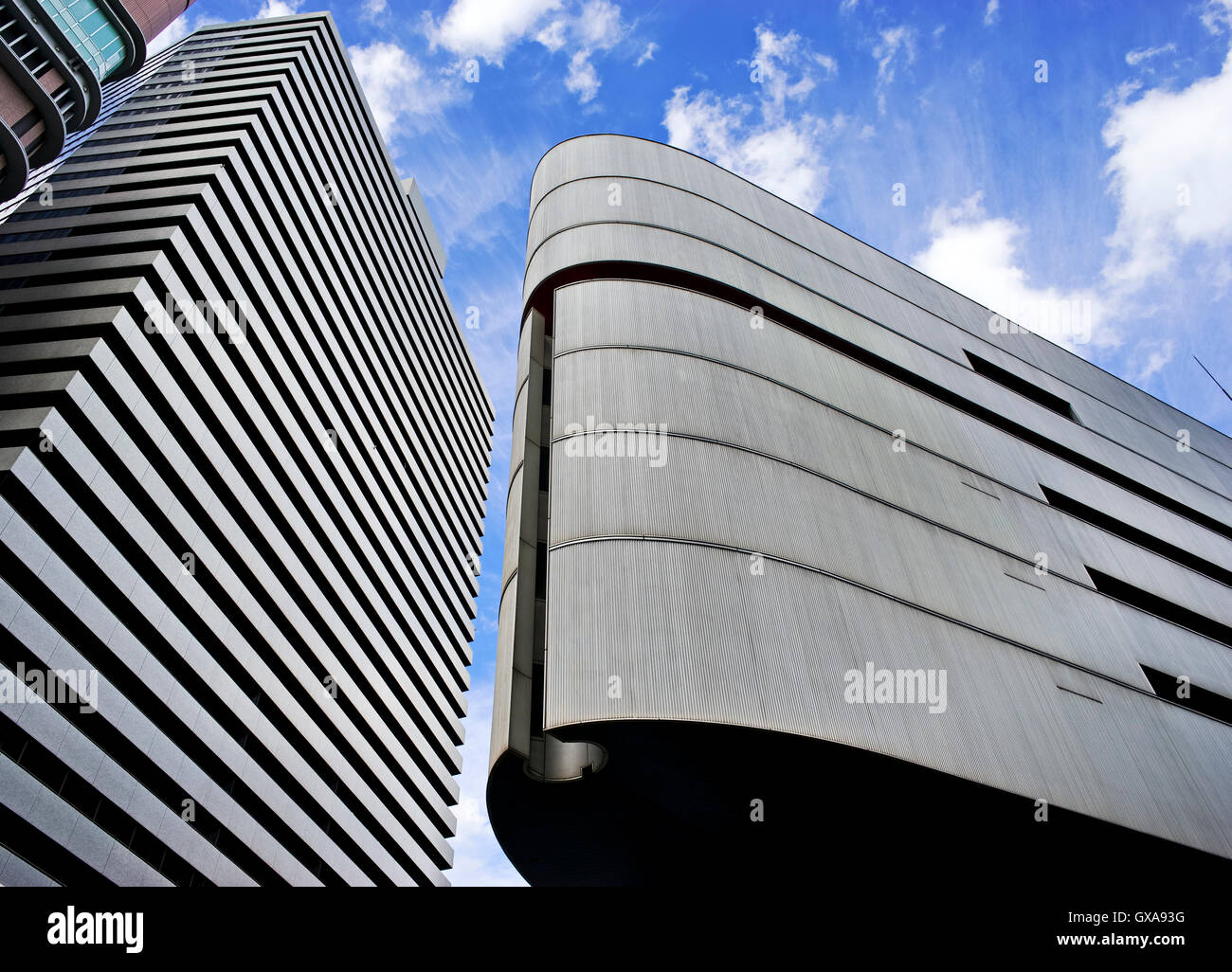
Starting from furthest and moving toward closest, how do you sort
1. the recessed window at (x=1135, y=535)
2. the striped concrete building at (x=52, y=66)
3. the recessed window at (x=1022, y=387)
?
the striped concrete building at (x=52, y=66)
the recessed window at (x=1022, y=387)
the recessed window at (x=1135, y=535)

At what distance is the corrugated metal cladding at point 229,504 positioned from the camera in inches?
950

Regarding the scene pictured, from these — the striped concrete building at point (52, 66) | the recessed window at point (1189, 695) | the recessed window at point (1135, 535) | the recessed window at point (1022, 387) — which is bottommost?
the recessed window at point (1189, 695)

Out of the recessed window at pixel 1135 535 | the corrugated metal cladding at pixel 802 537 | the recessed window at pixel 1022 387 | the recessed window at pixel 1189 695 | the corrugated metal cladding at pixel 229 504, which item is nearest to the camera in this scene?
the corrugated metal cladding at pixel 802 537

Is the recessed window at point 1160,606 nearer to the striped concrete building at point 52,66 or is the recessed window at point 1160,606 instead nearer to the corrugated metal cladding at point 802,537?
Answer: the corrugated metal cladding at point 802,537

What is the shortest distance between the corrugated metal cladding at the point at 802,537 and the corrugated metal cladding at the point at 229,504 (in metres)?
18.4

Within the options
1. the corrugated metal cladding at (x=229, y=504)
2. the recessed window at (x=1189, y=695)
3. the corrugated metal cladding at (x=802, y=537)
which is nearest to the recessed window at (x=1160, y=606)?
the corrugated metal cladding at (x=802, y=537)

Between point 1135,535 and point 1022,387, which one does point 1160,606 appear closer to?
point 1135,535

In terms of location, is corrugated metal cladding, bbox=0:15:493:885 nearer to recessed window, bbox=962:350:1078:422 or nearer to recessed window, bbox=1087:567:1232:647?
recessed window, bbox=1087:567:1232:647

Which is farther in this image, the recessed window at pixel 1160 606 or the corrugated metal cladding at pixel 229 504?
the corrugated metal cladding at pixel 229 504

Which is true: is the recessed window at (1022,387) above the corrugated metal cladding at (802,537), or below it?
above

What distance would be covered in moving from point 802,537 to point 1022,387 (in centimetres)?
1579

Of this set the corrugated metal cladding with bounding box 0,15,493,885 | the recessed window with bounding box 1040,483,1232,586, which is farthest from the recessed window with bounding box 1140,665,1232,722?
the corrugated metal cladding with bounding box 0,15,493,885

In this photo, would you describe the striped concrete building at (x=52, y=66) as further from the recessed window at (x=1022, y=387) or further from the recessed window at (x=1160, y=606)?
the recessed window at (x=1160, y=606)

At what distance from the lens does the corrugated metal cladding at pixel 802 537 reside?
11000 millimetres
